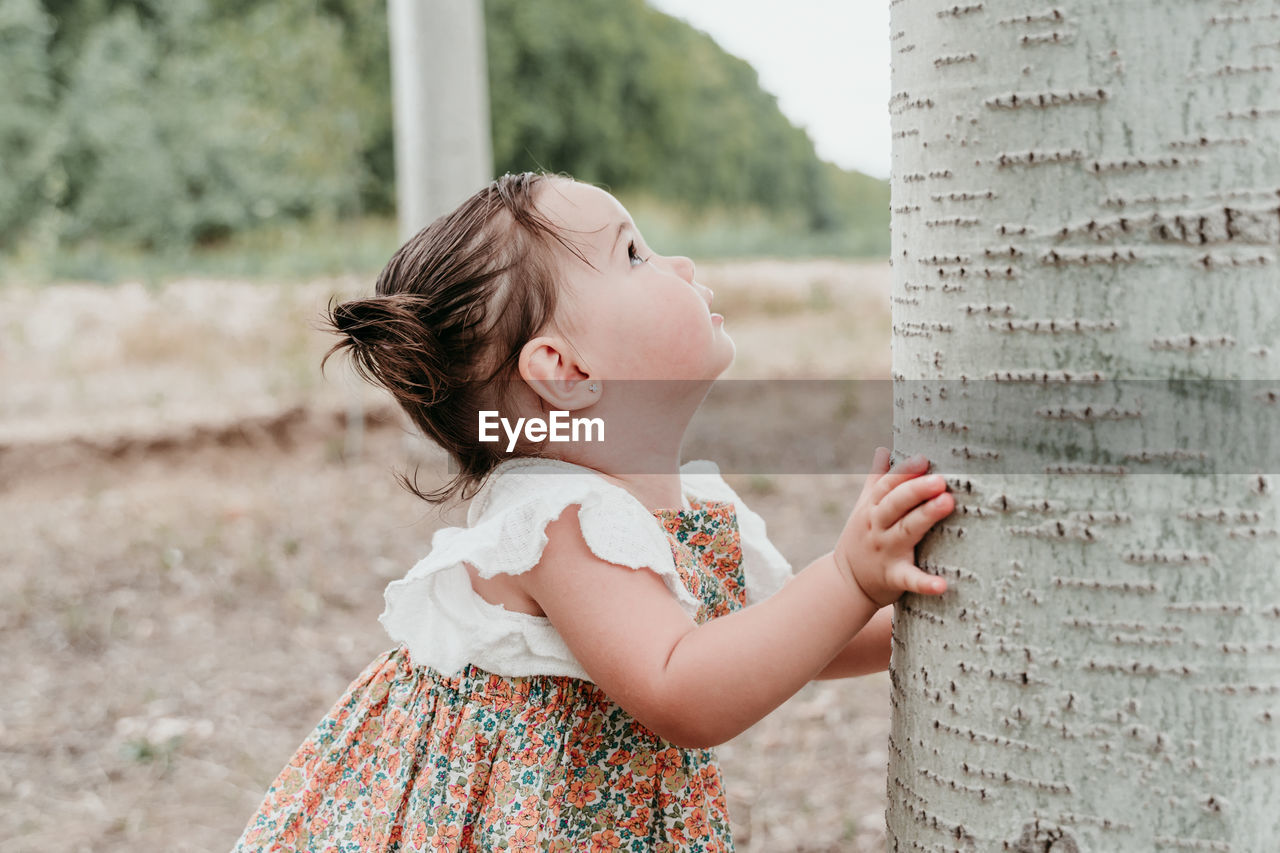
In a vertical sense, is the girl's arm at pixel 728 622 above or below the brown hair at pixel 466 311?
below

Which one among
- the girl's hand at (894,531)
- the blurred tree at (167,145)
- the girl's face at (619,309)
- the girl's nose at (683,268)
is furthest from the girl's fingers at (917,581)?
the blurred tree at (167,145)

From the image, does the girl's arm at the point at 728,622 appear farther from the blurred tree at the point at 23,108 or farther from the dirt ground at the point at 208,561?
the blurred tree at the point at 23,108

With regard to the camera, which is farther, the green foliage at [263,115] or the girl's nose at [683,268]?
the green foliage at [263,115]

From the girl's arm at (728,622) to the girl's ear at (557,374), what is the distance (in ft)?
0.60

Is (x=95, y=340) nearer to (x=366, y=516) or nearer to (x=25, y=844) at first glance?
(x=366, y=516)

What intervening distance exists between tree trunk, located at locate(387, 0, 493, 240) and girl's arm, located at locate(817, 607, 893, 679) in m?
4.02

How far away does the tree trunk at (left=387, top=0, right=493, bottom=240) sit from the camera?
5223mm

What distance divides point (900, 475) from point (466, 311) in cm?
66

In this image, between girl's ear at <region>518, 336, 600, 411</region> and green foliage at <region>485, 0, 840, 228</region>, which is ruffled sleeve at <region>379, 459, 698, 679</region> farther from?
green foliage at <region>485, 0, 840, 228</region>

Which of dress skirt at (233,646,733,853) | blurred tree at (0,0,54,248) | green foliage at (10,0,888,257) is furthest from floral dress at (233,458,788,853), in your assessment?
blurred tree at (0,0,54,248)

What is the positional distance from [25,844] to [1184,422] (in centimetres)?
307

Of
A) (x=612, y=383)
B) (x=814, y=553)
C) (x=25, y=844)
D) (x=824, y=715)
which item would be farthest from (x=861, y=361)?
(x=612, y=383)

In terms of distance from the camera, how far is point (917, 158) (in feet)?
3.71

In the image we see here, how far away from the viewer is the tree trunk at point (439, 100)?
5223mm
